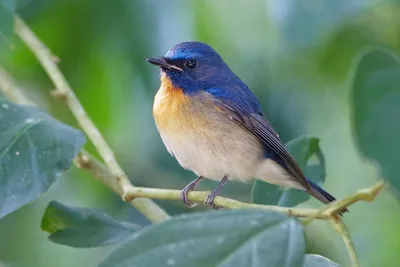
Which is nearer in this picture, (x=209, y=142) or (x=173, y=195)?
(x=173, y=195)

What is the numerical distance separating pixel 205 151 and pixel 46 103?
0.93 metres

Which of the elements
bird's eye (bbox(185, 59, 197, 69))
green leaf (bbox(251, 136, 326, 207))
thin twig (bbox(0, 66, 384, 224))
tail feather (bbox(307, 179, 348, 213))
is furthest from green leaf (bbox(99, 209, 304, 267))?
bird's eye (bbox(185, 59, 197, 69))

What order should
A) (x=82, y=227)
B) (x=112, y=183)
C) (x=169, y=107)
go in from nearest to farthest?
(x=82, y=227) < (x=112, y=183) < (x=169, y=107)

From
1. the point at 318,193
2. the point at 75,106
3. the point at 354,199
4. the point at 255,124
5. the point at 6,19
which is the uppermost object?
the point at 6,19

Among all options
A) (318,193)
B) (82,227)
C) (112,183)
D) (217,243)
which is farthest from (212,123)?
(217,243)

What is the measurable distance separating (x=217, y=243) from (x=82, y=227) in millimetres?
610

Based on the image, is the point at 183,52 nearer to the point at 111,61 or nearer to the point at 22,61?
the point at 111,61

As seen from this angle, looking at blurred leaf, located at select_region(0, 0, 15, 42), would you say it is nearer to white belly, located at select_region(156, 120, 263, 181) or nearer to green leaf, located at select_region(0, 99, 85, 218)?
green leaf, located at select_region(0, 99, 85, 218)

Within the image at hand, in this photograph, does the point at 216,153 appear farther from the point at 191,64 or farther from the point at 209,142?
the point at 191,64

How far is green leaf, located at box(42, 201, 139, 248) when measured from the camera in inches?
60.7

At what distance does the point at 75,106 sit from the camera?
1.83 meters

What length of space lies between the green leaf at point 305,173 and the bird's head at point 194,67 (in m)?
0.75

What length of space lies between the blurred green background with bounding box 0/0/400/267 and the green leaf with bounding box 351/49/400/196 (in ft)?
4.21

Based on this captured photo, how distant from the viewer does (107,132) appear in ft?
9.35
